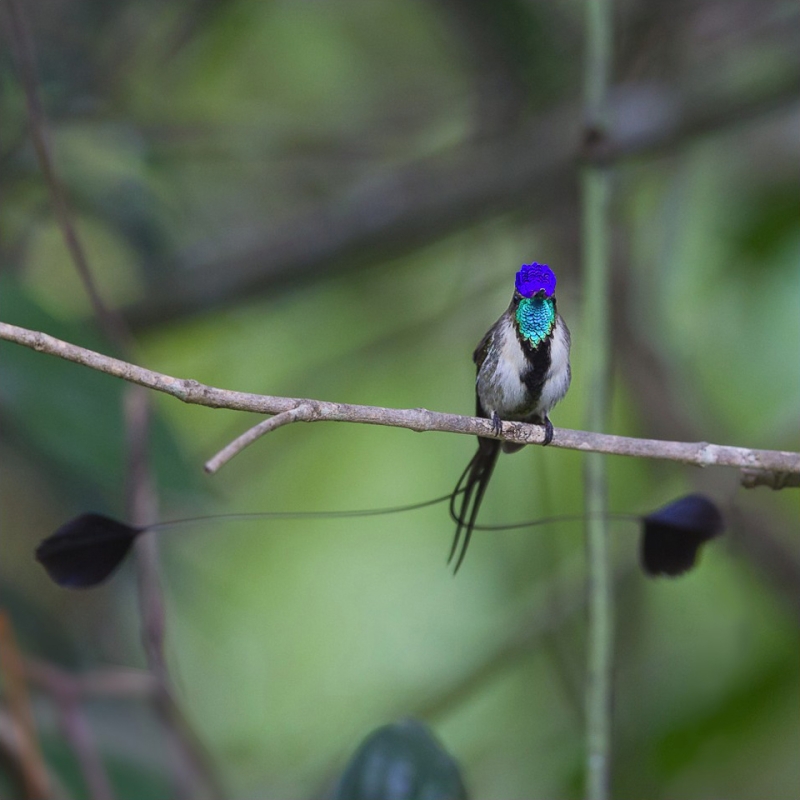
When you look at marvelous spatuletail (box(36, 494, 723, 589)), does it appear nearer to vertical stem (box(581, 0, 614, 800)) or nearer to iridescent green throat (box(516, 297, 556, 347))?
vertical stem (box(581, 0, 614, 800))

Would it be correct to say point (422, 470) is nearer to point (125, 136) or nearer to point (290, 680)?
point (290, 680)

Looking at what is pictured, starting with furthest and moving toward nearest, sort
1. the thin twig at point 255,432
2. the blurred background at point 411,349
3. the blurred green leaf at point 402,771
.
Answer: the blurred background at point 411,349 < the blurred green leaf at point 402,771 < the thin twig at point 255,432

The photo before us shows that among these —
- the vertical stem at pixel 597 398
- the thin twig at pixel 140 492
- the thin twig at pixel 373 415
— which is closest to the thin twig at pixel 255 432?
the thin twig at pixel 373 415

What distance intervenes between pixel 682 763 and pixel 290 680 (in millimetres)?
1279

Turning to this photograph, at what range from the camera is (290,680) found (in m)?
3.45

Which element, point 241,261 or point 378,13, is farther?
point 378,13

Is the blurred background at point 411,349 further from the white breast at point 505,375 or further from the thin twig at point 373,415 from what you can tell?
the thin twig at point 373,415

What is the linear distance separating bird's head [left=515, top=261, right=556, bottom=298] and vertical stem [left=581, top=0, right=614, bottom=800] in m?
0.29

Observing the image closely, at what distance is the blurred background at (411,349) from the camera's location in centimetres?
285

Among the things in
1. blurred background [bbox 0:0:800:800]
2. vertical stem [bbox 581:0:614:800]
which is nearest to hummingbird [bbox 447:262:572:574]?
vertical stem [bbox 581:0:614:800]

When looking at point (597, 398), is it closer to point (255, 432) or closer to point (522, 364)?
point (522, 364)

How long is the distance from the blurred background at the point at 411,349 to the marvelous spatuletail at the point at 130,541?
1114 millimetres

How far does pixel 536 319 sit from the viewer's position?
1823 millimetres

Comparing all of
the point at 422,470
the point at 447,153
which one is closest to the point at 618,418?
the point at 422,470
